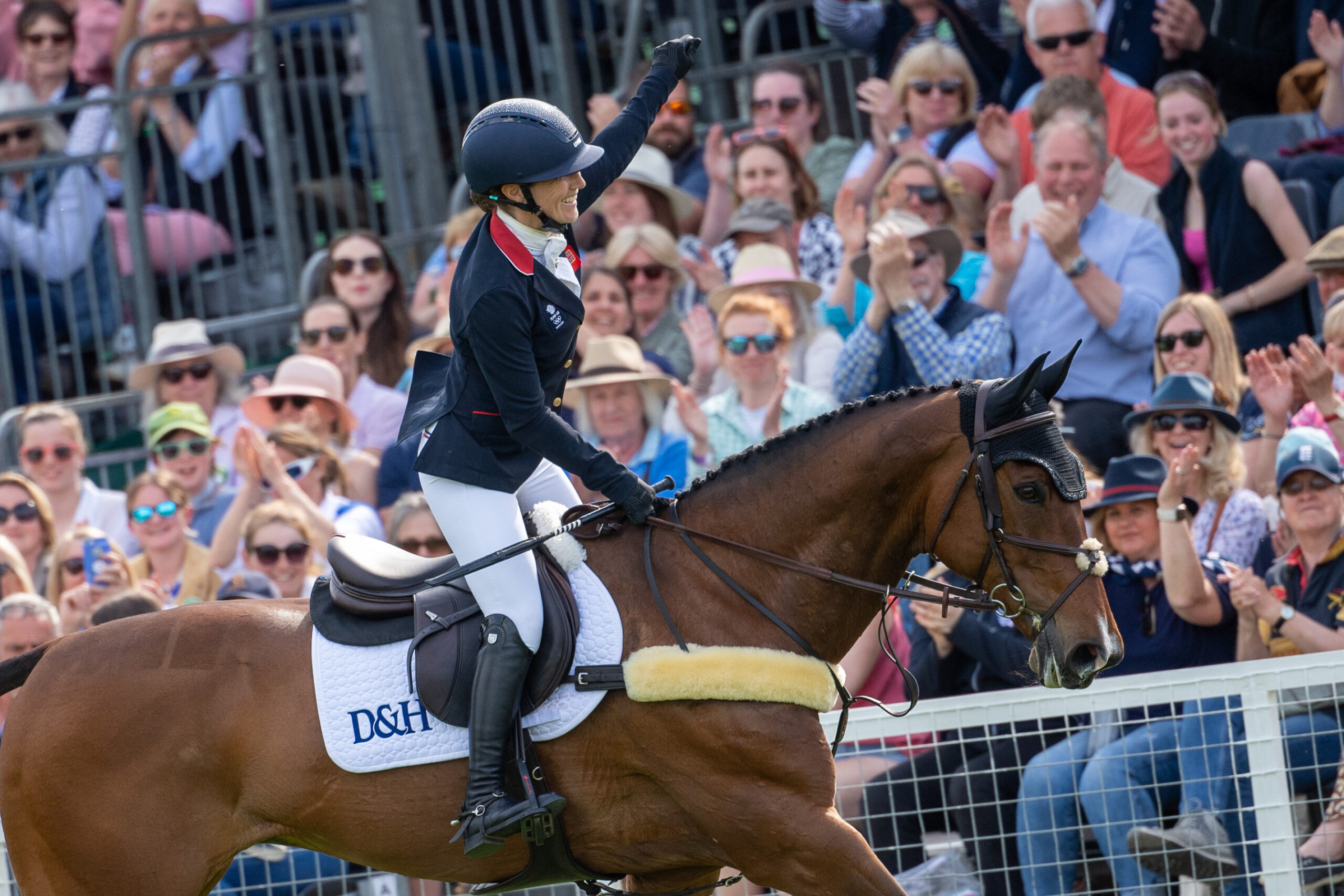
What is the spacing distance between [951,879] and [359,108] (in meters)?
8.33

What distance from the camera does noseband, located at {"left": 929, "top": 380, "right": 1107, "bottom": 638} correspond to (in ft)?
16.8

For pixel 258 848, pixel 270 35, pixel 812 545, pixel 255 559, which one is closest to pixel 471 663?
pixel 812 545

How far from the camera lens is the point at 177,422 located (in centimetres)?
1021

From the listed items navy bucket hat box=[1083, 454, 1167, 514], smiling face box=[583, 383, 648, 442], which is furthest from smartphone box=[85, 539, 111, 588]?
navy bucket hat box=[1083, 454, 1167, 514]

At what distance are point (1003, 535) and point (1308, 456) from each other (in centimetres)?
250

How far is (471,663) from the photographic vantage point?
546 cm

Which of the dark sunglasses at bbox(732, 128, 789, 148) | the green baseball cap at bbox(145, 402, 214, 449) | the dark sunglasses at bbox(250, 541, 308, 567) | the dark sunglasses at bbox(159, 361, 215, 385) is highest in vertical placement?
the dark sunglasses at bbox(732, 128, 789, 148)

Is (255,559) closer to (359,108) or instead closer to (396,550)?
(396,550)

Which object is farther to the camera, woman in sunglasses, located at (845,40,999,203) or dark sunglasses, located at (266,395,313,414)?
woman in sunglasses, located at (845,40,999,203)

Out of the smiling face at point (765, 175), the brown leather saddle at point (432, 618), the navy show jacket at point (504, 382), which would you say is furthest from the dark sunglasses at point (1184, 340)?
the brown leather saddle at point (432, 618)

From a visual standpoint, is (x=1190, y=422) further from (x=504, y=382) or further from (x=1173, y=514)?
(x=504, y=382)

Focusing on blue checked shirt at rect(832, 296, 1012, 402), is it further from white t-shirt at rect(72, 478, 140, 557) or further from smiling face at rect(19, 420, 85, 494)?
smiling face at rect(19, 420, 85, 494)

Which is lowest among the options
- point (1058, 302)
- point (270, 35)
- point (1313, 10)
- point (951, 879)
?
point (951, 879)

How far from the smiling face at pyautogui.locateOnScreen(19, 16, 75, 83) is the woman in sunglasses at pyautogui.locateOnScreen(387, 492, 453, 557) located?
6610 millimetres
